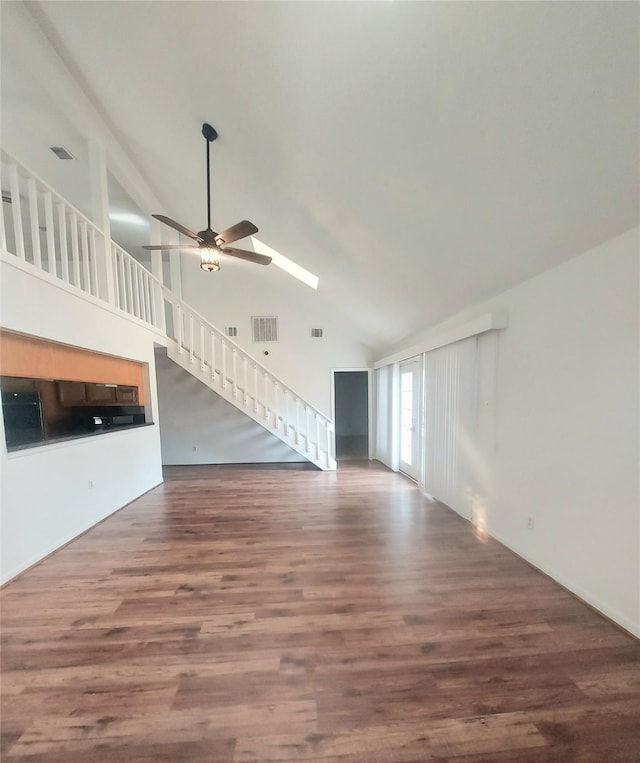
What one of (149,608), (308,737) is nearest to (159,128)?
(149,608)

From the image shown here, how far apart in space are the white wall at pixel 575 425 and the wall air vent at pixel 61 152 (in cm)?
524

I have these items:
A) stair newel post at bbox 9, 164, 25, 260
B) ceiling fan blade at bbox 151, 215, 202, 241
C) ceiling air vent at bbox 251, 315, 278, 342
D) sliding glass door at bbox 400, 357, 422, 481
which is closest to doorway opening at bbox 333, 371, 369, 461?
ceiling air vent at bbox 251, 315, 278, 342

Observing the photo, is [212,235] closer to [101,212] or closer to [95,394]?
[101,212]

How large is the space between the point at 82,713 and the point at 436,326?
4.33 metres

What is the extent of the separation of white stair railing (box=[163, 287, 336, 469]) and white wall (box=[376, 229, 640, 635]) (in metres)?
3.28

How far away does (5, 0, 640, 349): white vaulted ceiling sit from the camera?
1.32 m

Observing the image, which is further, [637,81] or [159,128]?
[159,128]

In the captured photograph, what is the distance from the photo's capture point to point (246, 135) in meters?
2.57

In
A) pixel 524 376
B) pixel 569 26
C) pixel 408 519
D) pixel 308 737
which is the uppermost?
pixel 569 26

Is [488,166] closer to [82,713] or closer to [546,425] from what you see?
[546,425]

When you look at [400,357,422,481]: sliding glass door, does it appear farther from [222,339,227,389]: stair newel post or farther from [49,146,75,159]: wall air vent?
[49,146,75,159]: wall air vent

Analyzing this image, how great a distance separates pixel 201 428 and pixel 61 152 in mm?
4527

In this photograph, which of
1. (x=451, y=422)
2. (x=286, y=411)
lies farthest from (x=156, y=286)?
(x=451, y=422)

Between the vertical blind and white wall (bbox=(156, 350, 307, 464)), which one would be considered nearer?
the vertical blind
